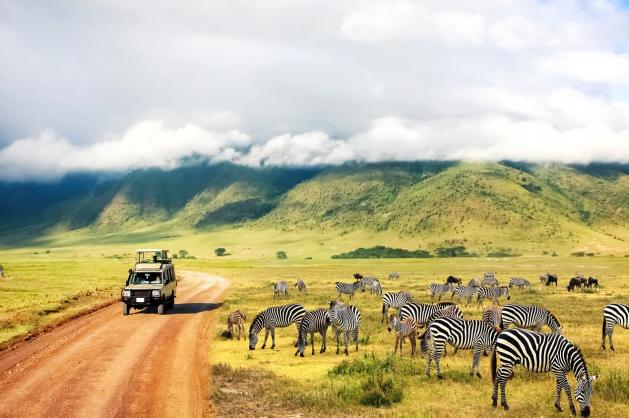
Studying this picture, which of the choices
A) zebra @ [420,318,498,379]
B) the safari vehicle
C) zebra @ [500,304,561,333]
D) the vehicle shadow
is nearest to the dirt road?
the safari vehicle

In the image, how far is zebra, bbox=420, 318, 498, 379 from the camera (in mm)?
21578

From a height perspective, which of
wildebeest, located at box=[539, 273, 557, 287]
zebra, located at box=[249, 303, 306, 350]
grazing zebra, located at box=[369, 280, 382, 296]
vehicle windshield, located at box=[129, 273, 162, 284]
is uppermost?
vehicle windshield, located at box=[129, 273, 162, 284]

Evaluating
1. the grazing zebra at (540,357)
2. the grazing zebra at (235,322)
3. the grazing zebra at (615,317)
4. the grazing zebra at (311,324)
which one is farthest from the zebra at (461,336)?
the grazing zebra at (235,322)

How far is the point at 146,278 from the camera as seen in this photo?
42.2 m

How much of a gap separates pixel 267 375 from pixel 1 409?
955cm

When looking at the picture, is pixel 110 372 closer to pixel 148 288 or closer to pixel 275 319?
pixel 275 319

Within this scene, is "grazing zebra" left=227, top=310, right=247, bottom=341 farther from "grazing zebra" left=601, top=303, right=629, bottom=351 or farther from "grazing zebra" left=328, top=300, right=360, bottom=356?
"grazing zebra" left=601, top=303, right=629, bottom=351

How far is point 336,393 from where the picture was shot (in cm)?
1906

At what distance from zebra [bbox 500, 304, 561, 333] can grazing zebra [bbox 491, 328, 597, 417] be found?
10.6m

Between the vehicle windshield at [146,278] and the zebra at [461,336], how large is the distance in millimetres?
26145

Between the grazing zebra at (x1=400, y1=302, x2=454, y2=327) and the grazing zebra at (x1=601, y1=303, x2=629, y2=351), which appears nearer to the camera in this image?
the grazing zebra at (x1=601, y1=303, x2=629, y2=351)

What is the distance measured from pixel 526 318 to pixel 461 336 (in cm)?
762

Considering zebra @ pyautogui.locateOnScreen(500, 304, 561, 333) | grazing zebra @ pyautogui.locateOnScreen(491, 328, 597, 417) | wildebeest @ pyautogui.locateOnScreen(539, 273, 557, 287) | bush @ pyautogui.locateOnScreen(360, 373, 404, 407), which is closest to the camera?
grazing zebra @ pyautogui.locateOnScreen(491, 328, 597, 417)

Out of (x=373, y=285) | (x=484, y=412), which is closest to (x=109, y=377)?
(x=484, y=412)
